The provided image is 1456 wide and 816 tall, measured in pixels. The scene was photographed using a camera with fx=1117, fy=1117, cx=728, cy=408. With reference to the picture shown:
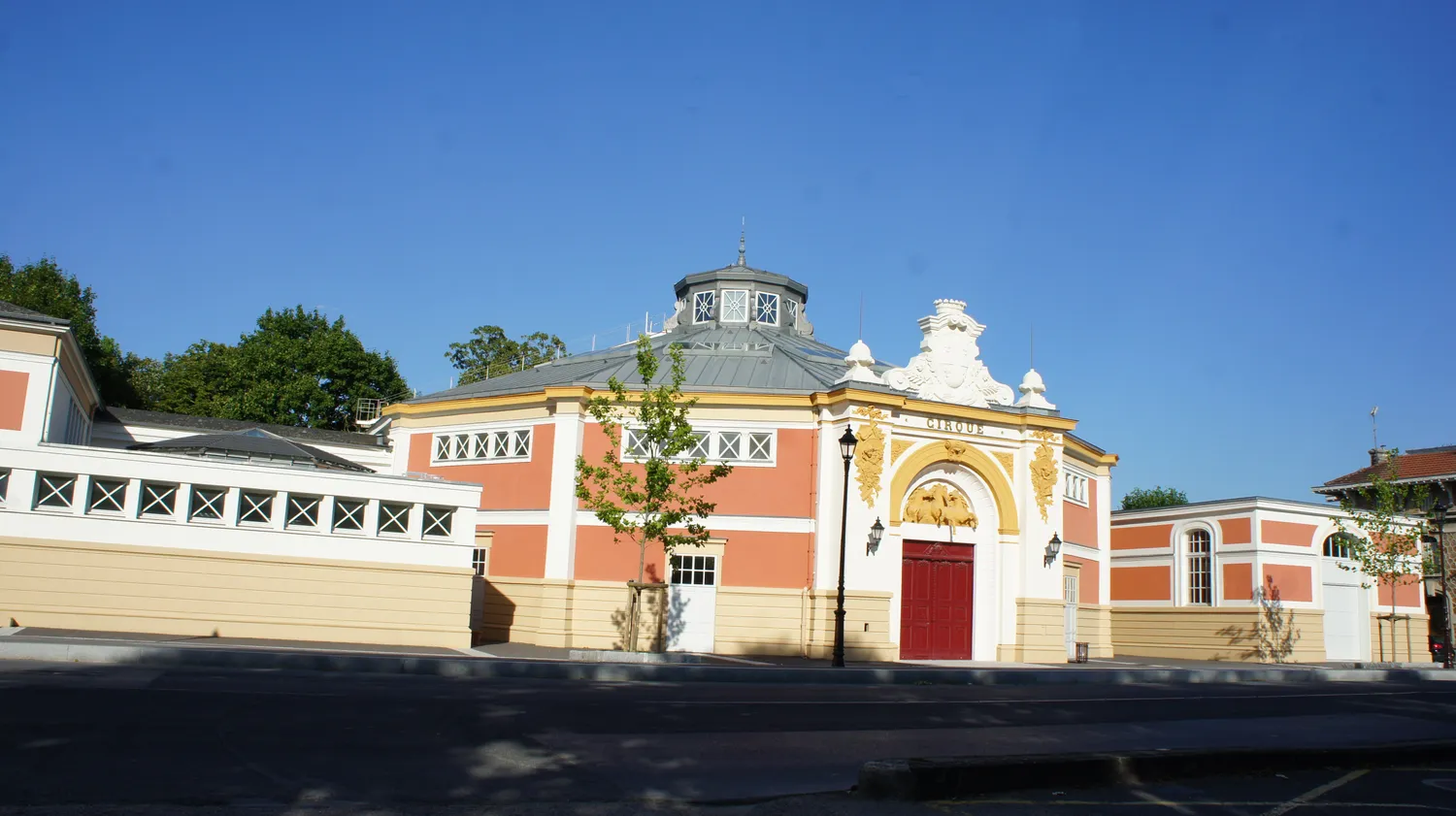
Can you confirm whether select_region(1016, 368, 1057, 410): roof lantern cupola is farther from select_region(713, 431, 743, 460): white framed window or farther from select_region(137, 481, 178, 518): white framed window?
select_region(137, 481, 178, 518): white framed window

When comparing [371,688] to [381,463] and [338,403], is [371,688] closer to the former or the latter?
[381,463]

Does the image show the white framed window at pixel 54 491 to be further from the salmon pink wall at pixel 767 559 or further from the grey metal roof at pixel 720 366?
the salmon pink wall at pixel 767 559


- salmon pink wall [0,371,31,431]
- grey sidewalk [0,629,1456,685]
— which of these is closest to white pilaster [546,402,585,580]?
grey sidewalk [0,629,1456,685]

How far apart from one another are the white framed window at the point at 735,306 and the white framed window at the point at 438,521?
55.8 ft

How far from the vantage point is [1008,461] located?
109 feet

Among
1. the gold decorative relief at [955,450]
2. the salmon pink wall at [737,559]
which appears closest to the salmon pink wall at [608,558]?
the salmon pink wall at [737,559]

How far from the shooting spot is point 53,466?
2566cm

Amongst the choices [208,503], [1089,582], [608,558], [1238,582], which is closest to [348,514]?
[208,503]

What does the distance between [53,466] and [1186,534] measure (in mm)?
37234

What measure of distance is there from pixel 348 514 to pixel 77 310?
37513 millimetres

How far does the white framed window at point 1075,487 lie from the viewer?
3646 centimetres

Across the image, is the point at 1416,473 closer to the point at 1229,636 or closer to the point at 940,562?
the point at 1229,636

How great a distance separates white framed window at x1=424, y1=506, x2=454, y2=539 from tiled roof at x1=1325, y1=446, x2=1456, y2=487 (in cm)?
3571

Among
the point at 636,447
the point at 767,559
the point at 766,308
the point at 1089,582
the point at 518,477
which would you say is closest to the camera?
the point at 767,559
